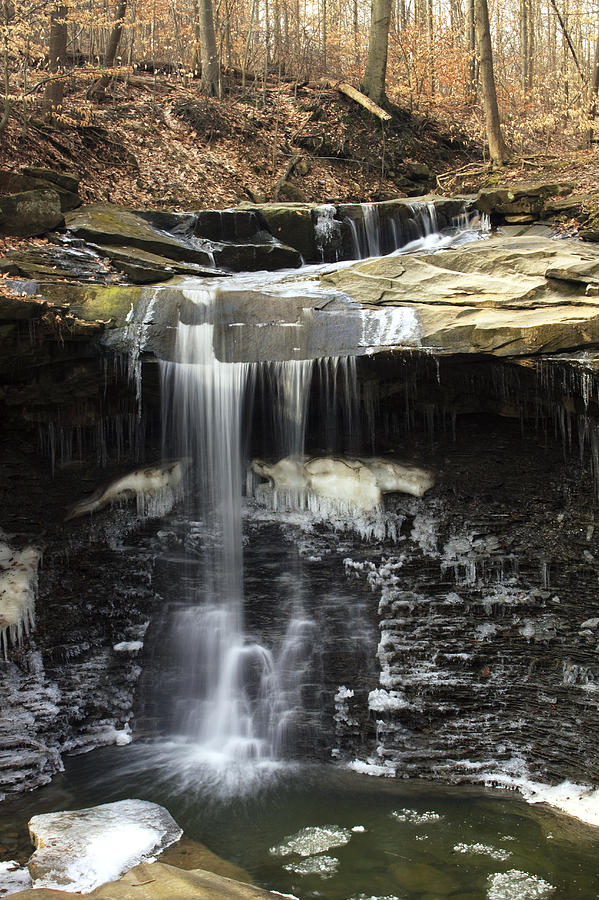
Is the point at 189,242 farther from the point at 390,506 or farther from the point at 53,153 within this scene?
the point at 390,506

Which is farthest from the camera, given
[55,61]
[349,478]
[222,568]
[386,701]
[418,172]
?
[418,172]

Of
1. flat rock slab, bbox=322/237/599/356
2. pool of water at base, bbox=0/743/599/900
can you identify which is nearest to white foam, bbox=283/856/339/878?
pool of water at base, bbox=0/743/599/900

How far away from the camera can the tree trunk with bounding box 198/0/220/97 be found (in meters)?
16.1

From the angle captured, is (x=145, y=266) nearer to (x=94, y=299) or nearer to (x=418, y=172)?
(x=94, y=299)

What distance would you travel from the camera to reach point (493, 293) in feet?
25.4

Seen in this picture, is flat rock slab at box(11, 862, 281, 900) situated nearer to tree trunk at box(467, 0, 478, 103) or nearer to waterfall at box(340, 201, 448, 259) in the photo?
waterfall at box(340, 201, 448, 259)

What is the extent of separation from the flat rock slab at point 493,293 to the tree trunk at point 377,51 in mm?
9149

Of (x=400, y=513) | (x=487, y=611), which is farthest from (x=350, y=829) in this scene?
(x=400, y=513)

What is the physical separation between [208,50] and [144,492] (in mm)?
12972

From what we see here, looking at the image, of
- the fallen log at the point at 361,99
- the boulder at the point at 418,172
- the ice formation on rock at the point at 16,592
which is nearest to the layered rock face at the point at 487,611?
the ice formation on rock at the point at 16,592

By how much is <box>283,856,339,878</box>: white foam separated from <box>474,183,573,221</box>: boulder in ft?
31.7

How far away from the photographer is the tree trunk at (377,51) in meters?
16.2

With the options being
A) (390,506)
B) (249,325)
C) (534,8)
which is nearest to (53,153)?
(249,325)

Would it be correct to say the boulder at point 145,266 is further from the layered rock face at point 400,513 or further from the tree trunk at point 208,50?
the tree trunk at point 208,50
